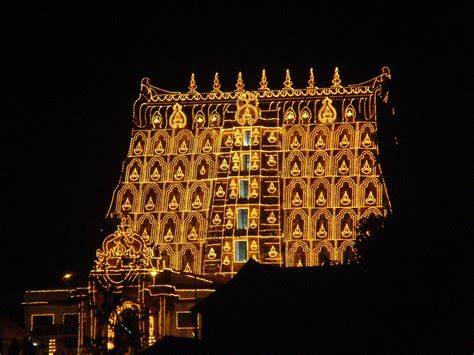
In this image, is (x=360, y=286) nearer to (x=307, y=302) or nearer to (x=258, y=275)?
(x=307, y=302)

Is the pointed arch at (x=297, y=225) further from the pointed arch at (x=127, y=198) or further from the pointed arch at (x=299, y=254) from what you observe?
the pointed arch at (x=127, y=198)

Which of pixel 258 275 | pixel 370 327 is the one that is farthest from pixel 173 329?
pixel 370 327

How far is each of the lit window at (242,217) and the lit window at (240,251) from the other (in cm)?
131

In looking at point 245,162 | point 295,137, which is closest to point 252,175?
point 245,162

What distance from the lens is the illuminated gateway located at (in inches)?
3199

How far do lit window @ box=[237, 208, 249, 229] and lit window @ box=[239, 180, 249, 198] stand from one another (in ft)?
3.70

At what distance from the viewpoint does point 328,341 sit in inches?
2271

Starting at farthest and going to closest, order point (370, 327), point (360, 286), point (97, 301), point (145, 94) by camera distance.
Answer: point (145, 94), point (97, 301), point (360, 286), point (370, 327)

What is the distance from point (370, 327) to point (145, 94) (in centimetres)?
4567

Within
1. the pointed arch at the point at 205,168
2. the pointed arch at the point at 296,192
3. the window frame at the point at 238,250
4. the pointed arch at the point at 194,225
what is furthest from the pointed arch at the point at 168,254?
the pointed arch at the point at 296,192

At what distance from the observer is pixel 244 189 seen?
87.6m

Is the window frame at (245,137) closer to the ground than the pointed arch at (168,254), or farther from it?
farther from it

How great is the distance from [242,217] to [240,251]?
2653 millimetres

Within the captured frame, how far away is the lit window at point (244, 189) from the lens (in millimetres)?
87312
